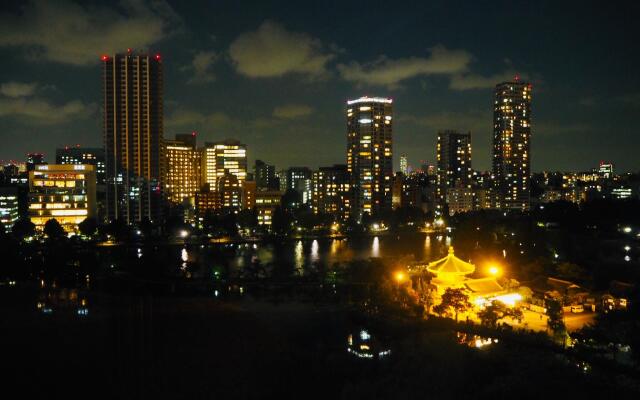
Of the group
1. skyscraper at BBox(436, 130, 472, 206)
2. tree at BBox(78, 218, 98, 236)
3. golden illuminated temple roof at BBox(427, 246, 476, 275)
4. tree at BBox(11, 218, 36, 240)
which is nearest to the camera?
golden illuminated temple roof at BBox(427, 246, 476, 275)

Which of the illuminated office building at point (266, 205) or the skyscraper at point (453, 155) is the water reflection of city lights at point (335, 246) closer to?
the illuminated office building at point (266, 205)

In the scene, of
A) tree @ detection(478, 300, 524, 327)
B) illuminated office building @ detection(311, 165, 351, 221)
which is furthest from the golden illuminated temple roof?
illuminated office building @ detection(311, 165, 351, 221)

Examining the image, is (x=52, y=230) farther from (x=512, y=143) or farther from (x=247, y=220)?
(x=512, y=143)

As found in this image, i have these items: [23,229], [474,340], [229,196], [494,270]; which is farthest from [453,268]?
[229,196]

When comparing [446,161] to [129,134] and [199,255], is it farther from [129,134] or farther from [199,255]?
[199,255]

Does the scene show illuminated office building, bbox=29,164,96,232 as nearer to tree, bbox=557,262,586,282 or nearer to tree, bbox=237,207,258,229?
tree, bbox=237,207,258,229

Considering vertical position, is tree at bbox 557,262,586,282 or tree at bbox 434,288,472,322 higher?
tree at bbox 557,262,586,282

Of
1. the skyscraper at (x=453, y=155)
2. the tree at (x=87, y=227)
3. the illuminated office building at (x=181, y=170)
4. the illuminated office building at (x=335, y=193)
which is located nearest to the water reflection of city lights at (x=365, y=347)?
the tree at (x=87, y=227)

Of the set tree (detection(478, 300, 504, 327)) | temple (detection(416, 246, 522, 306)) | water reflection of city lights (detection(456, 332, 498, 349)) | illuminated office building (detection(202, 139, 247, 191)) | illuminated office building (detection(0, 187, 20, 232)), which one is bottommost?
water reflection of city lights (detection(456, 332, 498, 349))
